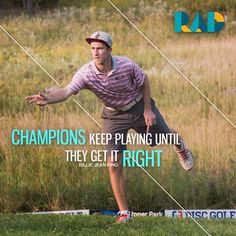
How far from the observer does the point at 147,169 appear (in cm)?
887

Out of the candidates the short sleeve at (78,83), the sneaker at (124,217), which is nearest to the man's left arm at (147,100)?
the short sleeve at (78,83)

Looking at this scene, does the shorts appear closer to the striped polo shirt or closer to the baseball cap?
the striped polo shirt

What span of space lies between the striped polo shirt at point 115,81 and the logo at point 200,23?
0.70 m

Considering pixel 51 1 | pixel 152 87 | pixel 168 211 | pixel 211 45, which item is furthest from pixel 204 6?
pixel 168 211

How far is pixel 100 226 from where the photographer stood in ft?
26.8

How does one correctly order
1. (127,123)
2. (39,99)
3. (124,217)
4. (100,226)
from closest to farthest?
1. (39,99)
2. (100,226)
3. (124,217)
4. (127,123)

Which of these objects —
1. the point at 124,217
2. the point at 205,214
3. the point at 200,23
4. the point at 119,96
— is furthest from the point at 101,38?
the point at 205,214

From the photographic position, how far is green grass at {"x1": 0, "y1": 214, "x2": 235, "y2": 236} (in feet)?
25.8

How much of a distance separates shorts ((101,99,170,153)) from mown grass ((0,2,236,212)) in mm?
111

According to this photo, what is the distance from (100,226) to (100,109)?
1.33 meters

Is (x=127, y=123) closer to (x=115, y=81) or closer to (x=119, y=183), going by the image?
(x=115, y=81)

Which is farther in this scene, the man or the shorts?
the shorts

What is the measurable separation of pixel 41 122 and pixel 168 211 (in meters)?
1.68

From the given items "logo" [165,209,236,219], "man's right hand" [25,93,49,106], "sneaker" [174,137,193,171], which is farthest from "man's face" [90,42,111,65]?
"logo" [165,209,236,219]
